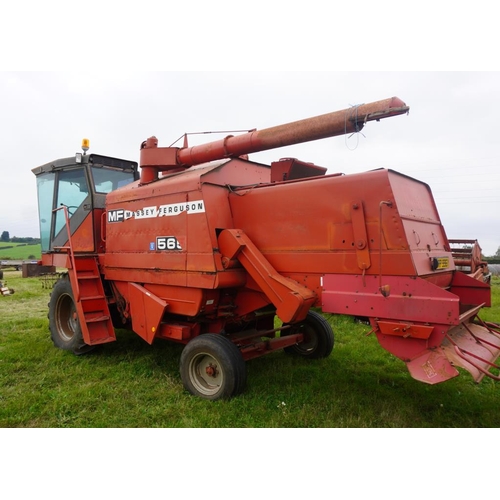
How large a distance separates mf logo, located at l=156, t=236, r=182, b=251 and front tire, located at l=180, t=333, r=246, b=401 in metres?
1.12

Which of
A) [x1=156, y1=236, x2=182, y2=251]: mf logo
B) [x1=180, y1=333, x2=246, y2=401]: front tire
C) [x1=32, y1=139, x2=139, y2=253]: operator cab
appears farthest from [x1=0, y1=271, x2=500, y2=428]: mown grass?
[x1=32, y1=139, x2=139, y2=253]: operator cab

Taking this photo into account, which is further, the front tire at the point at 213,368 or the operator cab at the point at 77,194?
the operator cab at the point at 77,194

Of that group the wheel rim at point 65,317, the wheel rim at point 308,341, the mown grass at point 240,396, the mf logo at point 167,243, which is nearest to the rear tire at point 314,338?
the wheel rim at point 308,341

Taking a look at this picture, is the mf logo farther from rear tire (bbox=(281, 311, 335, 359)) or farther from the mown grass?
rear tire (bbox=(281, 311, 335, 359))

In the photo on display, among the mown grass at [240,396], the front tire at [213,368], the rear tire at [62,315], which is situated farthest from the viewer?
the rear tire at [62,315]

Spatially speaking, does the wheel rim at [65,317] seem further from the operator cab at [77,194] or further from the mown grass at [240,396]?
the operator cab at [77,194]

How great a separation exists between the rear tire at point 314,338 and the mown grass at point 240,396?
6.5 inches

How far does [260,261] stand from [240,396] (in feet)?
4.67

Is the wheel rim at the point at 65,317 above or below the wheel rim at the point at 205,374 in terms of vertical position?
above

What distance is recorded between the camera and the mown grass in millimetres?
3883

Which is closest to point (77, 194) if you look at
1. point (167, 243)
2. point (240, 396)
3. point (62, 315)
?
point (62, 315)

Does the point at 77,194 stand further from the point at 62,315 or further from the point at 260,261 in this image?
the point at 260,261

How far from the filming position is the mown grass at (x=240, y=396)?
3.88m

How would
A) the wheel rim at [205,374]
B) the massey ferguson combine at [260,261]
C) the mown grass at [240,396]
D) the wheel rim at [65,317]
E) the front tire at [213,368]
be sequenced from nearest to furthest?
the massey ferguson combine at [260,261] < the mown grass at [240,396] < the front tire at [213,368] < the wheel rim at [205,374] < the wheel rim at [65,317]
